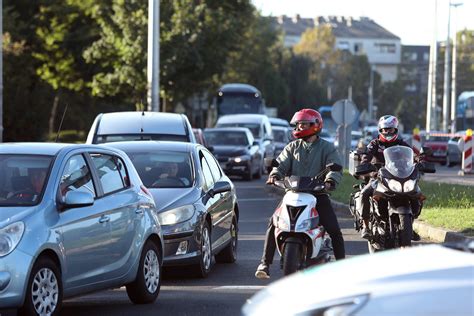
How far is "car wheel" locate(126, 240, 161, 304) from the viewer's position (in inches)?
417

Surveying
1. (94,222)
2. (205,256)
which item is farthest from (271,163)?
(205,256)

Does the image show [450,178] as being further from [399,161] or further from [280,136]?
[399,161]

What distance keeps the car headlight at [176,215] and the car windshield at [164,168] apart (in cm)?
65

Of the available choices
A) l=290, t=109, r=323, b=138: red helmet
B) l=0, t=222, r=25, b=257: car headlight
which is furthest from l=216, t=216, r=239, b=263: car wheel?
l=0, t=222, r=25, b=257: car headlight

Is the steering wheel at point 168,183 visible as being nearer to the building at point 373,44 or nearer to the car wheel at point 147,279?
the car wheel at point 147,279

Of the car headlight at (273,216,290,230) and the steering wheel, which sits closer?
the car headlight at (273,216,290,230)

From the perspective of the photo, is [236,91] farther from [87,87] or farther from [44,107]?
[44,107]

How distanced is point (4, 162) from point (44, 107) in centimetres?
4373

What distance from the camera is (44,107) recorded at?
174ft

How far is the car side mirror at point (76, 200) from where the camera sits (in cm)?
943

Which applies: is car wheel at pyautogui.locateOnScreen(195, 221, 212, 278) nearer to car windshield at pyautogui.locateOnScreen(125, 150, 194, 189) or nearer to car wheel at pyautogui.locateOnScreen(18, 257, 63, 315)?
car windshield at pyautogui.locateOnScreen(125, 150, 194, 189)

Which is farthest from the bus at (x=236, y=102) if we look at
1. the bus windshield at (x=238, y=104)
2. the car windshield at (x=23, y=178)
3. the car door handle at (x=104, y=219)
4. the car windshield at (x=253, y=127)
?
the car windshield at (x=23, y=178)

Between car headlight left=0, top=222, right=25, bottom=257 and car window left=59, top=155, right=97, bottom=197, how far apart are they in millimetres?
851

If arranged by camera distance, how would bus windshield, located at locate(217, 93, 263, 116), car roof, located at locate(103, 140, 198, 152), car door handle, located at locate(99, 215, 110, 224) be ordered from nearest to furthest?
1. car door handle, located at locate(99, 215, 110, 224)
2. car roof, located at locate(103, 140, 198, 152)
3. bus windshield, located at locate(217, 93, 263, 116)
